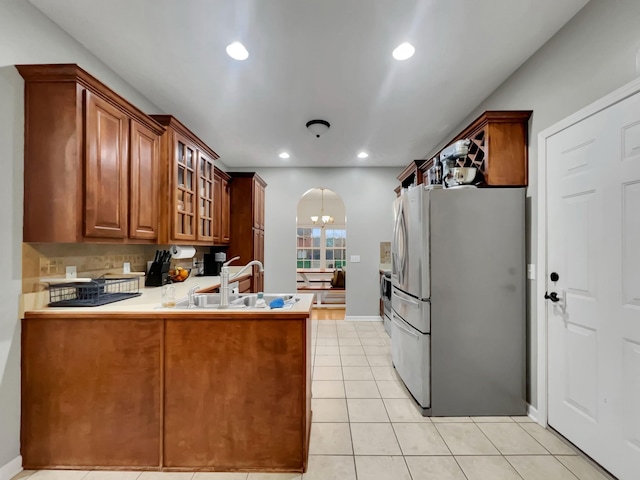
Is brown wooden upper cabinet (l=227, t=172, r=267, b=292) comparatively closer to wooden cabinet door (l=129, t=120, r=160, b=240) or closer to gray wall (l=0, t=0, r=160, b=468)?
wooden cabinet door (l=129, t=120, r=160, b=240)

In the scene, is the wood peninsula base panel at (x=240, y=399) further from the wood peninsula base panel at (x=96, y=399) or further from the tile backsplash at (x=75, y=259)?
the tile backsplash at (x=75, y=259)

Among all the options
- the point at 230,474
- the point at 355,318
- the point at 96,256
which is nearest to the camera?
the point at 230,474

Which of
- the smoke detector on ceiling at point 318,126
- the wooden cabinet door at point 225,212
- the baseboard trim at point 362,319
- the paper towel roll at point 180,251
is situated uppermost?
the smoke detector on ceiling at point 318,126

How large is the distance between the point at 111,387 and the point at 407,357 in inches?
84.5

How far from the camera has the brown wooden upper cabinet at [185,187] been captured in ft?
8.73

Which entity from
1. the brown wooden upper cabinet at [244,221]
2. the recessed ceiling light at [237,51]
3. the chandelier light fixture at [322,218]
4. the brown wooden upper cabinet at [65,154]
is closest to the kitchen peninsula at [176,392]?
the brown wooden upper cabinet at [65,154]

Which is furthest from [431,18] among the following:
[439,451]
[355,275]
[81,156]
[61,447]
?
[355,275]

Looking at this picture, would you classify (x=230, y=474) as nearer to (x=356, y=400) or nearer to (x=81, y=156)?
(x=356, y=400)

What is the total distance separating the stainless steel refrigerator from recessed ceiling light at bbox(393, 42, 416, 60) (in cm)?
96

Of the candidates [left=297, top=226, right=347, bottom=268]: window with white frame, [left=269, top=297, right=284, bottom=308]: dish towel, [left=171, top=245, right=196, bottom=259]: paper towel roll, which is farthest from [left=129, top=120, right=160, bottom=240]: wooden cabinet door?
[left=297, top=226, right=347, bottom=268]: window with white frame

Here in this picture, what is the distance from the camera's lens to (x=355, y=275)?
17.2 ft

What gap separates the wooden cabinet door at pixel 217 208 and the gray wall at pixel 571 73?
3.32 metres

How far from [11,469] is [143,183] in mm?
1870

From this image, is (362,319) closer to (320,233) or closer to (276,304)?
(276,304)
